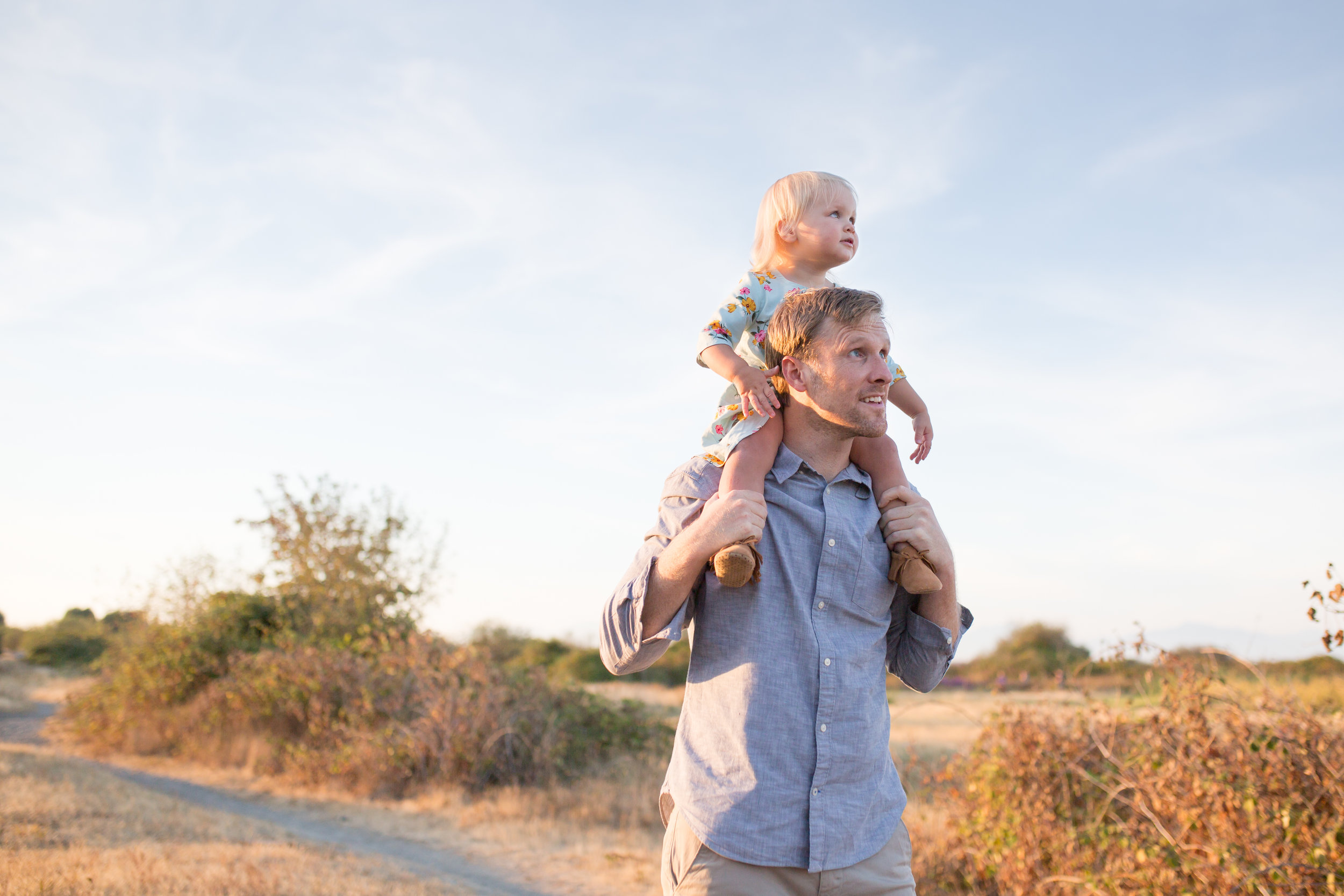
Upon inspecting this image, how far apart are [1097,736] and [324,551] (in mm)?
14439

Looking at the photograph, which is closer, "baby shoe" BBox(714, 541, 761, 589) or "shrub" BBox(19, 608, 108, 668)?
"baby shoe" BBox(714, 541, 761, 589)

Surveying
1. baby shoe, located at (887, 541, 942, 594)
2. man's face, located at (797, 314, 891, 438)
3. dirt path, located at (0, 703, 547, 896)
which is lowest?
dirt path, located at (0, 703, 547, 896)

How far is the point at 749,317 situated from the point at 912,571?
1050 millimetres

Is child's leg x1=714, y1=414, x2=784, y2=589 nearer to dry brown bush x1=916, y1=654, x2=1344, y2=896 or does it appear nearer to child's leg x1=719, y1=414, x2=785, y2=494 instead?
child's leg x1=719, y1=414, x2=785, y2=494

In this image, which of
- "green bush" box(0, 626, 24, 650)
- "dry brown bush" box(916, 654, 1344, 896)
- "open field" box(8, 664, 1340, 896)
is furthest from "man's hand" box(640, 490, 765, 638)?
"green bush" box(0, 626, 24, 650)

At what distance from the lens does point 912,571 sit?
2197mm

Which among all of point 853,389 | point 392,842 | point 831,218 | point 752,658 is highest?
point 831,218

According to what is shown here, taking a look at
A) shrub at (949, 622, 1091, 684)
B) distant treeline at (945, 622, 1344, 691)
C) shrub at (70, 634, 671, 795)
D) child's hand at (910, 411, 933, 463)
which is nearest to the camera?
child's hand at (910, 411, 933, 463)

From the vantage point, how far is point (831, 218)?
9.93 feet

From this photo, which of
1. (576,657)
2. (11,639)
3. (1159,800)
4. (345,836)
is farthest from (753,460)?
(11,639)

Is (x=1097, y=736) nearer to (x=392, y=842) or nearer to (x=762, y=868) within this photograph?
(x=762, y=868)

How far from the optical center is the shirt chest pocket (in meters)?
2.20

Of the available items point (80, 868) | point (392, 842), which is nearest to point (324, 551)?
point (392, 842)

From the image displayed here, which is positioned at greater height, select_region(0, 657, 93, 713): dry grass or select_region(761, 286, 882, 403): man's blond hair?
select_region(761, 286, 882, 403): man's blond hair
